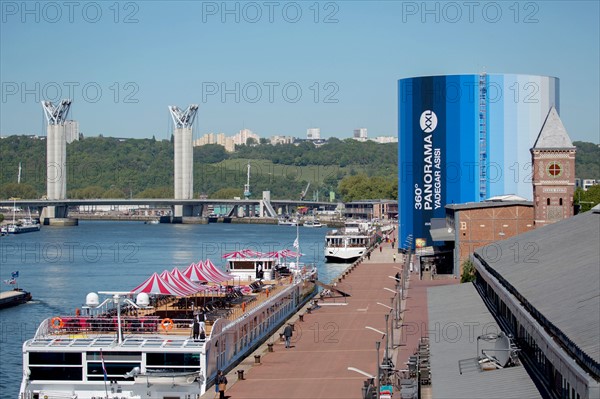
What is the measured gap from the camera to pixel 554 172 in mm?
48781

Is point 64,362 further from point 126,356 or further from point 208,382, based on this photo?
point 208,382

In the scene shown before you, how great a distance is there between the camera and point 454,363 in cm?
2028

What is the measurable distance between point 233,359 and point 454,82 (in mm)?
46472

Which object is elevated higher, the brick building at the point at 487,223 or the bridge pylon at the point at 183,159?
the bridge pylon at the point at 183,159

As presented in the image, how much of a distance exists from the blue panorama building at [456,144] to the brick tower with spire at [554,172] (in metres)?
24.8

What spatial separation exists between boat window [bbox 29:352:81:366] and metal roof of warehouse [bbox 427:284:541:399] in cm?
825

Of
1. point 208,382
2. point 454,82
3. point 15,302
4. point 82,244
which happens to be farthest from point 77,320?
point 82,244

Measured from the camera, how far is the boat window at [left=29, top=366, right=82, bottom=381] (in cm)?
2589

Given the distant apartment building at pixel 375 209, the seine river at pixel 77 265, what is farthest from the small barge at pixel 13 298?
the distant apartment building at pixel 375 209

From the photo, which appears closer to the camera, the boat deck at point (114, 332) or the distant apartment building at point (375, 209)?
the boat deck at point (114, 332)

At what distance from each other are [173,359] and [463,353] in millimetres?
7879

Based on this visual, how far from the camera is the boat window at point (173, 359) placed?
25828 mm

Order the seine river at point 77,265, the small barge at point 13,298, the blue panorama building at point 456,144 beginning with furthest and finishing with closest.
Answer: the blue panorama building at point 456,144, the small barge at point 13,298, the seine river at point 77,265

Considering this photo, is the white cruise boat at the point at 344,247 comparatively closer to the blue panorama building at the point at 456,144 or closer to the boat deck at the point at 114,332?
the blue panorama building at the point at 456,144
